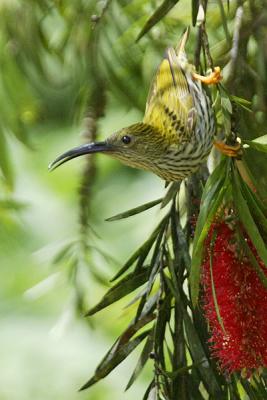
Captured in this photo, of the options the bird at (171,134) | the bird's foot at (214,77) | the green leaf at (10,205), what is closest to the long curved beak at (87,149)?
the bird at (171,134)

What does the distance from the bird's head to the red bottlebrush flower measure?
0.11 m

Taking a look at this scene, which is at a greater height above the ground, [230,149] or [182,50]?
[182,50]

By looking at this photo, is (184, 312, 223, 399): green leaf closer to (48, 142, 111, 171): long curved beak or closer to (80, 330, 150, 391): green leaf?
(80, 330, 150, 391): green leaf

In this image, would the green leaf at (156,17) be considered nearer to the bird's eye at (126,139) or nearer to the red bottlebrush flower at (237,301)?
the bird's eye at (126,139)

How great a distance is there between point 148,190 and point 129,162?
263 centimetres

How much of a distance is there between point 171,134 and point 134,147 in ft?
0.12

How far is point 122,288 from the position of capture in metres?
0.94

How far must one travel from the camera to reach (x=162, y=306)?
92 cm

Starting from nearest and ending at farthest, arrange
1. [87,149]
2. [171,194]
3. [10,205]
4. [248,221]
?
1. [248,221]
2. [87,149]
3. [171,194]
4. [10,205]

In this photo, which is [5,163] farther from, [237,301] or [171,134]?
[237,301]

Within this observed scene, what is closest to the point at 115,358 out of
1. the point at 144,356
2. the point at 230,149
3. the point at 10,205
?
A: the point at 144,356

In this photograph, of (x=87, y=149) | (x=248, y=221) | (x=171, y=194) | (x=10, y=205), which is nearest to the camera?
(x=248, y=221)

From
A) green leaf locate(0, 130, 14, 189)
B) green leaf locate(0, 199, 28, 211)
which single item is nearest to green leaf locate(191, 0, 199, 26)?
green leaf locate(0, 130, 14, 189)

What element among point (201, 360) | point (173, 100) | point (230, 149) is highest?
point (173, 100)
